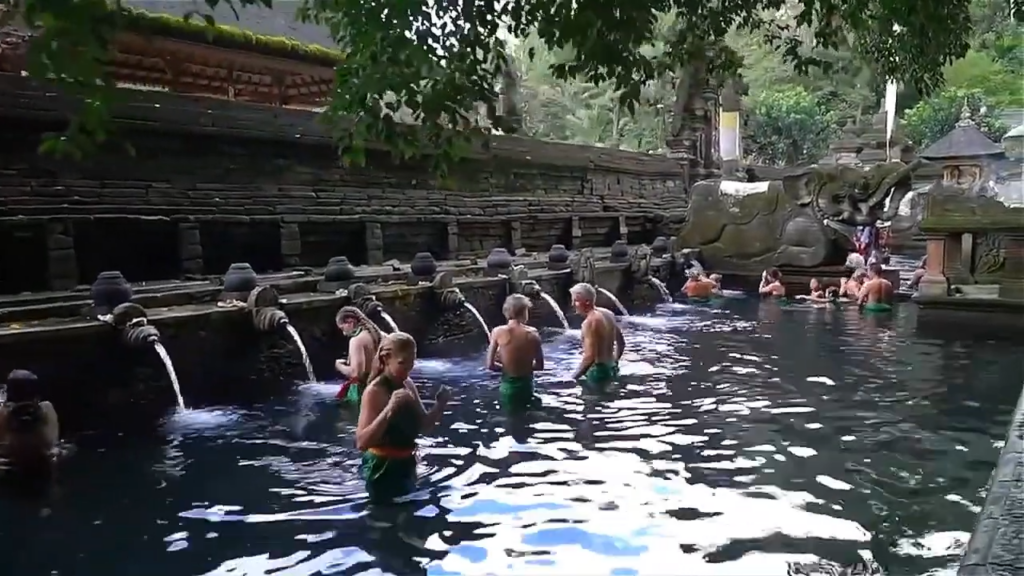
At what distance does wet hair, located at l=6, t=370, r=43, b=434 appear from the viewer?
588cm

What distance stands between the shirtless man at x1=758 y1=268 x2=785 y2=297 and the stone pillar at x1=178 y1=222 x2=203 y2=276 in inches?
421

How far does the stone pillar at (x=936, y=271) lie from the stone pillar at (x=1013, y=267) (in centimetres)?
77

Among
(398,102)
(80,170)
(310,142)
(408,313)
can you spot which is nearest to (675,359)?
(408,313)

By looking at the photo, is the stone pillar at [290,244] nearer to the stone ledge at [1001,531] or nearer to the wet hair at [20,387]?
the wet hair at [20,387]

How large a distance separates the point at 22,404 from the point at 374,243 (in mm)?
8410

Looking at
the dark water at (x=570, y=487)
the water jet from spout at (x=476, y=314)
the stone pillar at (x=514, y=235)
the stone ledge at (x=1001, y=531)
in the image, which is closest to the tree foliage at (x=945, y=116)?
the stone pillar at (x=514, y=235)

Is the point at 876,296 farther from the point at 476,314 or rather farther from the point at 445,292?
the point at 445,292

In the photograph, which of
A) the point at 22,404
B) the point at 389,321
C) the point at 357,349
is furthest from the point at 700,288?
the point at 22,404

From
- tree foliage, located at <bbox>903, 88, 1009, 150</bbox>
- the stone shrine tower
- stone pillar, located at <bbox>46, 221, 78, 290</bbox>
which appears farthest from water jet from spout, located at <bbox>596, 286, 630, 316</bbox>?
tree foliage, located at <bbox>903, 88, 1009, 150</bbox>

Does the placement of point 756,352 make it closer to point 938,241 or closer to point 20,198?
point 938,241

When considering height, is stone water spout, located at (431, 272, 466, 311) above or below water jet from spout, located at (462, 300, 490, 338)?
above

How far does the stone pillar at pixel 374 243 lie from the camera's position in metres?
14.0

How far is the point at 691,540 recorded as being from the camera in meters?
5.11

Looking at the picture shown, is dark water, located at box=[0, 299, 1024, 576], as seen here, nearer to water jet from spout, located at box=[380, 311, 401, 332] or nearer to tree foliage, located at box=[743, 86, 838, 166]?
water jet from spout, located at box=[380, 311, 401, 332]
